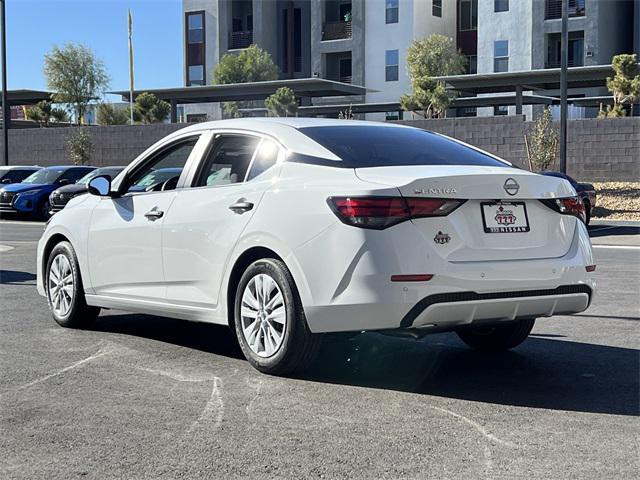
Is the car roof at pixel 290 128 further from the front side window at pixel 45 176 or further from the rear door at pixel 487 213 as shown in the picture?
the front side window at pixel 45 176

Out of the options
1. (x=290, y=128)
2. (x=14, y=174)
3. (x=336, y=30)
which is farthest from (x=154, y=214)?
(x=336, y=30)

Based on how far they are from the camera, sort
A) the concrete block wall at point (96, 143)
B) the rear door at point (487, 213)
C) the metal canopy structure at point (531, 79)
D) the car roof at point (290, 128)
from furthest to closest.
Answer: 1. the concrete block wall at point (96, 143)
2. the metal canopy structure at point (531, 79)
3. the car roof at point (290, 128)
4. the rear door at point (487, 213)

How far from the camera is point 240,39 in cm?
6444

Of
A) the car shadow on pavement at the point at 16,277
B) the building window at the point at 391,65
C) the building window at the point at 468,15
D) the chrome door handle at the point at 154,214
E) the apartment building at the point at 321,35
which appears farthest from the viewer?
the building window at the point at 468,15

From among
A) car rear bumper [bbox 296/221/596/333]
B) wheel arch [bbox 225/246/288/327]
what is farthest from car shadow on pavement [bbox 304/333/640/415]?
wheel arch [bbox 225/246/288/327]

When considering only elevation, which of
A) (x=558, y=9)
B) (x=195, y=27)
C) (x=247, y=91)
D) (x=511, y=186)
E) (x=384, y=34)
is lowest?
(x=511, y=186)

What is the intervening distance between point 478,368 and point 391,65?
168 ft

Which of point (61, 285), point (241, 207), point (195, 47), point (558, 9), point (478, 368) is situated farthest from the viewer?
point (195, 47)

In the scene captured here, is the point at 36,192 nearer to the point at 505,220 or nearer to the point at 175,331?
the point at 175,331

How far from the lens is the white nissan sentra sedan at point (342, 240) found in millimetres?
5480

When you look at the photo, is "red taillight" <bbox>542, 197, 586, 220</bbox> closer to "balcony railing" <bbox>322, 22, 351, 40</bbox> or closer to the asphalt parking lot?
the asphalt parking lot

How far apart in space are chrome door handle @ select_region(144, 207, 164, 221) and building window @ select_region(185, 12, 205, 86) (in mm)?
59078

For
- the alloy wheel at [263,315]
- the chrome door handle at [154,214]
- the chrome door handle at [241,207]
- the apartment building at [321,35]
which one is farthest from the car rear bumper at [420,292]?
the apartment building at [321,35]

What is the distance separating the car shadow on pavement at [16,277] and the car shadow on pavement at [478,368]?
380cm
